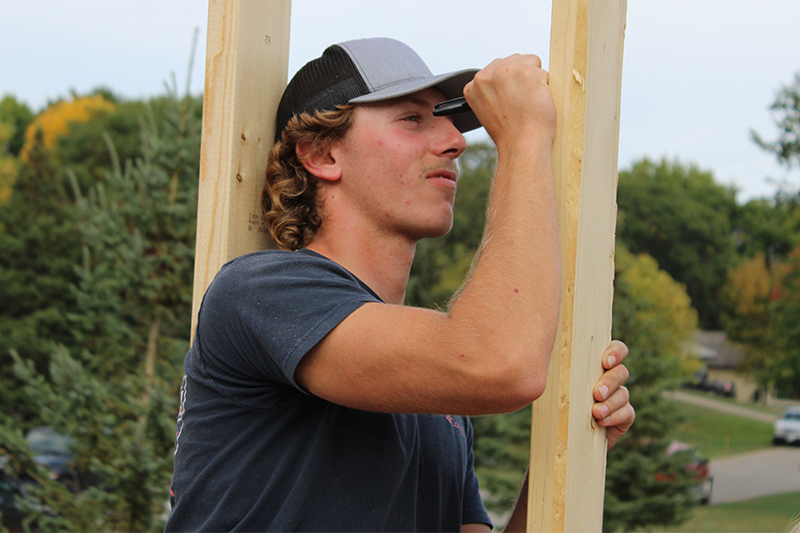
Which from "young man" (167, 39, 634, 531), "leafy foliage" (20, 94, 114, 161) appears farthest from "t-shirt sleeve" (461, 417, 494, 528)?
"leafy foliage" (20, 94, 114, 161)

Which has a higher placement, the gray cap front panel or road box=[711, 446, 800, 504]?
the gray cap front panel

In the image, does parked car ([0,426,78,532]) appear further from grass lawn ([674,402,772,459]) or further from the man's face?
grass lawn ([674,402,772,459])

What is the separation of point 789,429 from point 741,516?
14.3 metres

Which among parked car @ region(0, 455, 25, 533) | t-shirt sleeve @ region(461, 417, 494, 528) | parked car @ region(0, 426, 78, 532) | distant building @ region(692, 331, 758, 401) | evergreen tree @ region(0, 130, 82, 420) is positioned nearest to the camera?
t-shirt sleeve @ region(461, 417, 494, 528)

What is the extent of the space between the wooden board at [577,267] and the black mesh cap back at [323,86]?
2.14ft

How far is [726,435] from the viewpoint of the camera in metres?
34.1

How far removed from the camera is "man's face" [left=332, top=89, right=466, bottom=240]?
6.15 ft

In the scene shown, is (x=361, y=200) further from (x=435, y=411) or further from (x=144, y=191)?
(x=144, y=191)

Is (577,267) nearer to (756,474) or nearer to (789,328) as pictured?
(789,328)

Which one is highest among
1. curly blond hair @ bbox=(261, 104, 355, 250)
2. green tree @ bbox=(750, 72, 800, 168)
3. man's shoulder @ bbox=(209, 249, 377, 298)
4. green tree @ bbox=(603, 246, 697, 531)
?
green tree @ bbox=(750, 72, 800, 168)

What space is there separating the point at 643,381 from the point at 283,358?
1231cm

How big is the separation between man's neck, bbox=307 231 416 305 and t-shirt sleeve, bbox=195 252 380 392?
0.30m

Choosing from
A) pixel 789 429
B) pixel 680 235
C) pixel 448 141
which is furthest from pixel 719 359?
pixel 448 141

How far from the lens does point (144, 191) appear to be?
23.3ft
